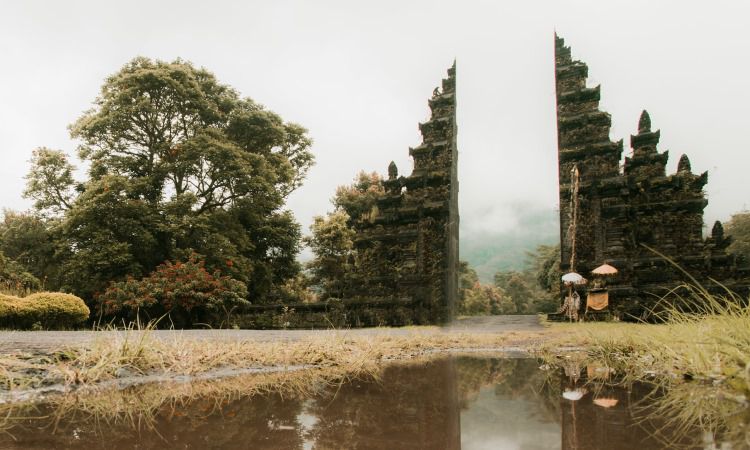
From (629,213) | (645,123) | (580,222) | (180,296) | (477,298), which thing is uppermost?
(645,123)

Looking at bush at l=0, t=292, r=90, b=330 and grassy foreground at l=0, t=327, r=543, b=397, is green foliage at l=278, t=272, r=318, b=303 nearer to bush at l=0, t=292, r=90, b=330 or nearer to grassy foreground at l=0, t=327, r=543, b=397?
bush at l=0, t=292, r=90, b=330

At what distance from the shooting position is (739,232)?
39.6 meters

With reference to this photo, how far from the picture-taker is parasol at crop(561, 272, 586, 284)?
16.4m

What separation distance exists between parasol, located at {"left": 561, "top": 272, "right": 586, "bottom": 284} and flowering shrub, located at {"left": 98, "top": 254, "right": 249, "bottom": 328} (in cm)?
1112

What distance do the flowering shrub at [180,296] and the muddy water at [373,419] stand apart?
13834mm

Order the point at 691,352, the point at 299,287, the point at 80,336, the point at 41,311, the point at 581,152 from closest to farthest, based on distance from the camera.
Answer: the point at 691,352, the point at 80,336, the point at 41,311, the point at 581,152, the point at 299,287

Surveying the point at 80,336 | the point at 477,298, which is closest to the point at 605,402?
the point at 80,336

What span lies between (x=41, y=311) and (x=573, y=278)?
1583 cm

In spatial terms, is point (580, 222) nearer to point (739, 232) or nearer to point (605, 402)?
point (605, 402)

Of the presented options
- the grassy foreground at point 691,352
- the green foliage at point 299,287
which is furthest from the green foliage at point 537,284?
the grassy foreground at point 691,352

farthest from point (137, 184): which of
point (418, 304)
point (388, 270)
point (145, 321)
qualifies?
point (418, 304)

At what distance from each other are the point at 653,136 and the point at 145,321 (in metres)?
21.0

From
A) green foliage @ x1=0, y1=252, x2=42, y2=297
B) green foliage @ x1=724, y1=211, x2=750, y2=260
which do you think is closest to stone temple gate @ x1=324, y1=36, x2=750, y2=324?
green foliage @ x1=0, y1=252, x2=42, y2=297

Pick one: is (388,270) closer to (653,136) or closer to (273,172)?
(273,172)
